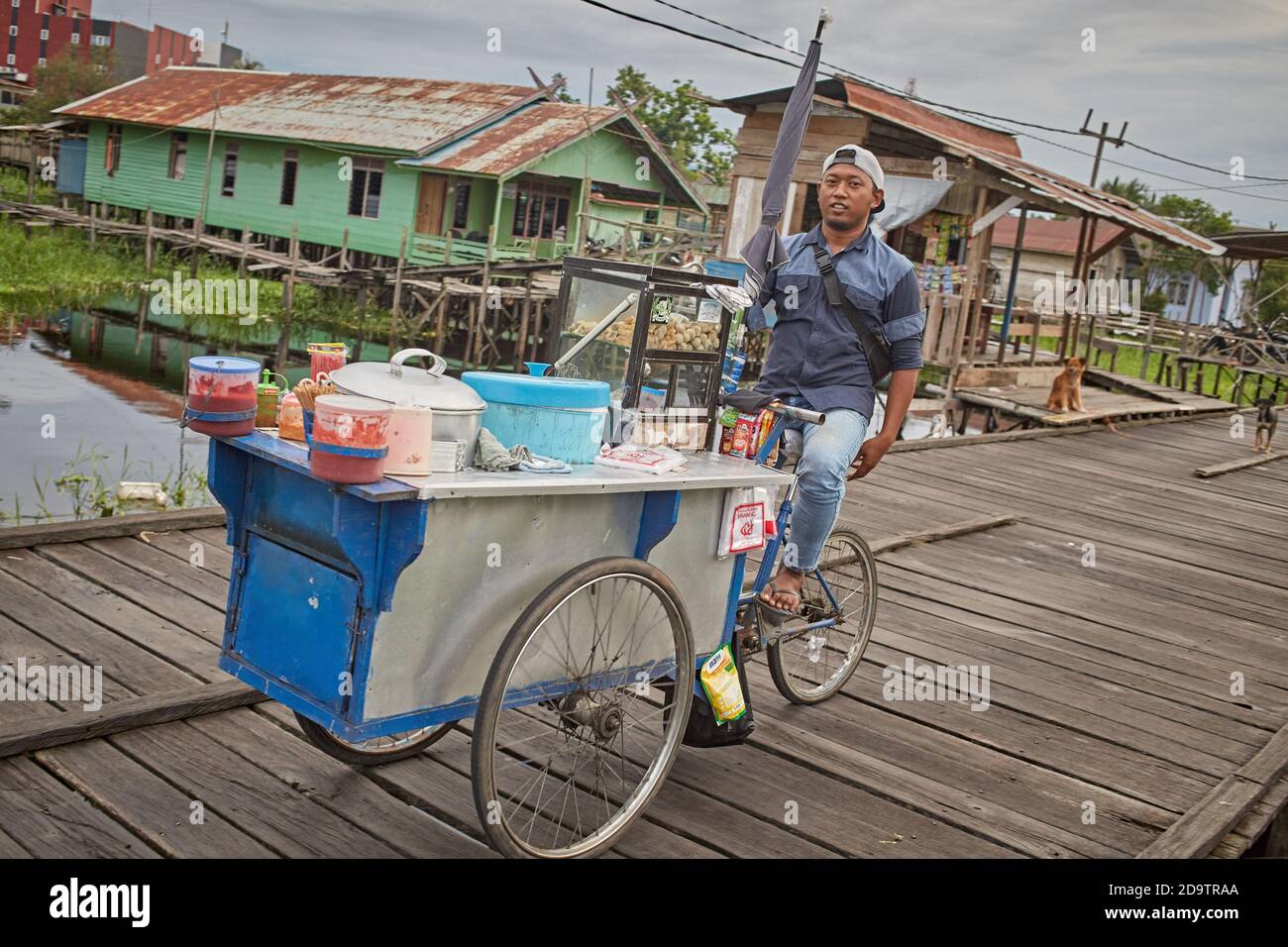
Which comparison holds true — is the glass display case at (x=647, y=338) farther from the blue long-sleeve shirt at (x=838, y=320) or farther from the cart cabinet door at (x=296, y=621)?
the cart cabinet door at (x=296, y=621)

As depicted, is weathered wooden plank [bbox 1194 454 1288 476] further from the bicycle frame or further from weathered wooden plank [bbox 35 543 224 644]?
weathered wooden plank [bbox 35 543 224 644]

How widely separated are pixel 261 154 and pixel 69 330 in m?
12.0

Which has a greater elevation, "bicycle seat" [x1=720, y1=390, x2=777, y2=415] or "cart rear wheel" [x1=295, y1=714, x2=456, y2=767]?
"bicycle seat" [x1=720, y1=390, x2=777, y2=415]

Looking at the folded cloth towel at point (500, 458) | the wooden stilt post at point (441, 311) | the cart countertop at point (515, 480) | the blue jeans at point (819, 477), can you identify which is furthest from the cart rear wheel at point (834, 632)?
the wooden stilt post at point (441, 311)

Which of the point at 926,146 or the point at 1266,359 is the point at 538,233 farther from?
the point at 1266,359

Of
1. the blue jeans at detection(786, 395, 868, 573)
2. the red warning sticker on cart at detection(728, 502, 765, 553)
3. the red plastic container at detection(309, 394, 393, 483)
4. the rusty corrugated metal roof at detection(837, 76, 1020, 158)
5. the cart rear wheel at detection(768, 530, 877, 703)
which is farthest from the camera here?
the rusty corrugated metal roof at detection(837, 76, 1020, 158)

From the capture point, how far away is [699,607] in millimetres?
3723

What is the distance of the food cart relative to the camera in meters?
2.84

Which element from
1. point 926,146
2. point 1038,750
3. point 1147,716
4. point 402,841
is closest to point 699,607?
point 402,841

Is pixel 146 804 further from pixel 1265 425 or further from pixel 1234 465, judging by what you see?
pixel 1265 425

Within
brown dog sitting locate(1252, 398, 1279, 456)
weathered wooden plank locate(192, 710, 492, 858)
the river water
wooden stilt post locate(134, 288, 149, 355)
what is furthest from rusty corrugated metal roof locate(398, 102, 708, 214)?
weathered wooden plank locate(192, 710, 492, 858)

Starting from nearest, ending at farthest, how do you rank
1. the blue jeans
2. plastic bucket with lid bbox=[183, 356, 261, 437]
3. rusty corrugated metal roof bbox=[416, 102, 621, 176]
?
plastic bucket with lid bbox=[183, 356, 261, 437], the blue jeans, rusty corrugated metal roof bbox=[416, 102, 621, 176]

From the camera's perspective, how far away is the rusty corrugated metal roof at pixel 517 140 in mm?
26516

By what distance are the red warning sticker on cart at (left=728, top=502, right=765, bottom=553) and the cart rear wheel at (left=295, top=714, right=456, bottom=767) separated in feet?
3.50
